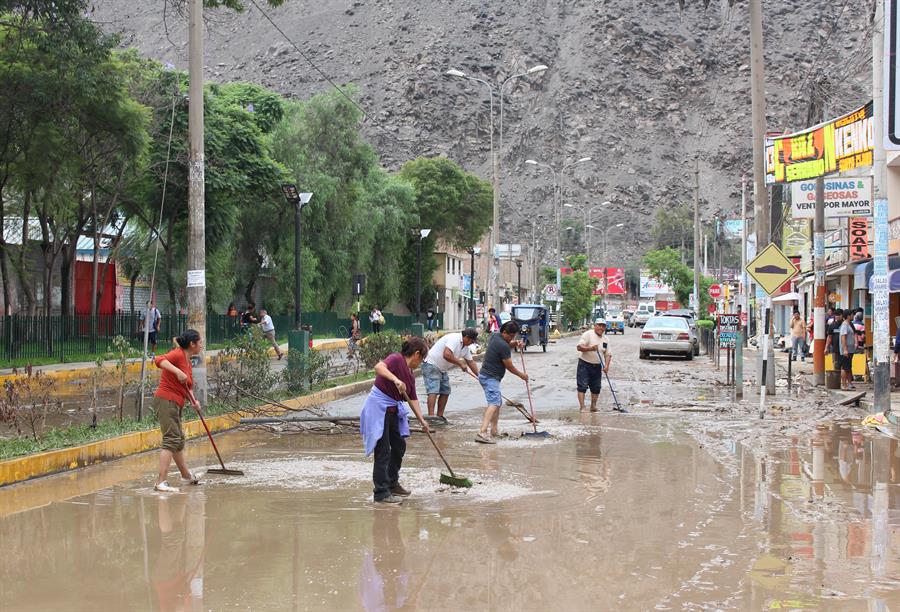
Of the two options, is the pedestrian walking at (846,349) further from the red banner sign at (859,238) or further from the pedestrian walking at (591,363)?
the red banner sign at (859,238)

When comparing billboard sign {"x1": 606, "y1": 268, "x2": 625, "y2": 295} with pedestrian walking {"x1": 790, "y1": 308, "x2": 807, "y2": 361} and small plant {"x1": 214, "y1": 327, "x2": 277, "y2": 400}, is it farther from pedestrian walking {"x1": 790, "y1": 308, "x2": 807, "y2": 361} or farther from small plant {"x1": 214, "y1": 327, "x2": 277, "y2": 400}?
small plant {"x1": 214, "y1": 327, "x2": 277, "y2": 400}

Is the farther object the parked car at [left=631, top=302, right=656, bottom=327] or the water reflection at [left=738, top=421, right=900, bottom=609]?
the parked car at [left=631, top=302, right=656, bottom=327]

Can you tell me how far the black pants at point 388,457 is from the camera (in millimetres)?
9305

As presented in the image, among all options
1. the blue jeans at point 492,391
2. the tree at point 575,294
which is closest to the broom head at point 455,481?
the blue jeans at point 492,391

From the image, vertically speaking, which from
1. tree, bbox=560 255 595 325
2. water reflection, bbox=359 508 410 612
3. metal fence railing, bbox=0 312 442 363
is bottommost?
water reflection, bbox=359 508 410 612

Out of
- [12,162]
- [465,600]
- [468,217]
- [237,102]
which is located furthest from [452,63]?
[465,600]

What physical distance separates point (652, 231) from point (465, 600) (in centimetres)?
13253

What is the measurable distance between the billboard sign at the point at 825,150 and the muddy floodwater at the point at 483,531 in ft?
34.2

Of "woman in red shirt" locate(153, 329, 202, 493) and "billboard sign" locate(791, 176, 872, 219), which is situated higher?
"billboard sign" locate(791, 176, 872, 219)

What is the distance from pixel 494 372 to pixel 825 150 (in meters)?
12.7

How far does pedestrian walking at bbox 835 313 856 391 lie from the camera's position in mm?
21719

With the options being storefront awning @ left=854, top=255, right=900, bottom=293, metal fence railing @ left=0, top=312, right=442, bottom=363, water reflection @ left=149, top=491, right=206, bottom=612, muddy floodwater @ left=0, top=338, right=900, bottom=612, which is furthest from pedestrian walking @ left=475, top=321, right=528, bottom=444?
metal fence railing @ left=0, top=312, right=442, bottom=363

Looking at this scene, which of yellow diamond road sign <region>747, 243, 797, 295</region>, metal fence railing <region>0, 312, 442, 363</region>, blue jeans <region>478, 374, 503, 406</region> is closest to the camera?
blue jeans <region>478, 374, 503, 406</region>

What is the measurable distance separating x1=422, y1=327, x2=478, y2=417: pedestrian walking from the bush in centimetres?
811
